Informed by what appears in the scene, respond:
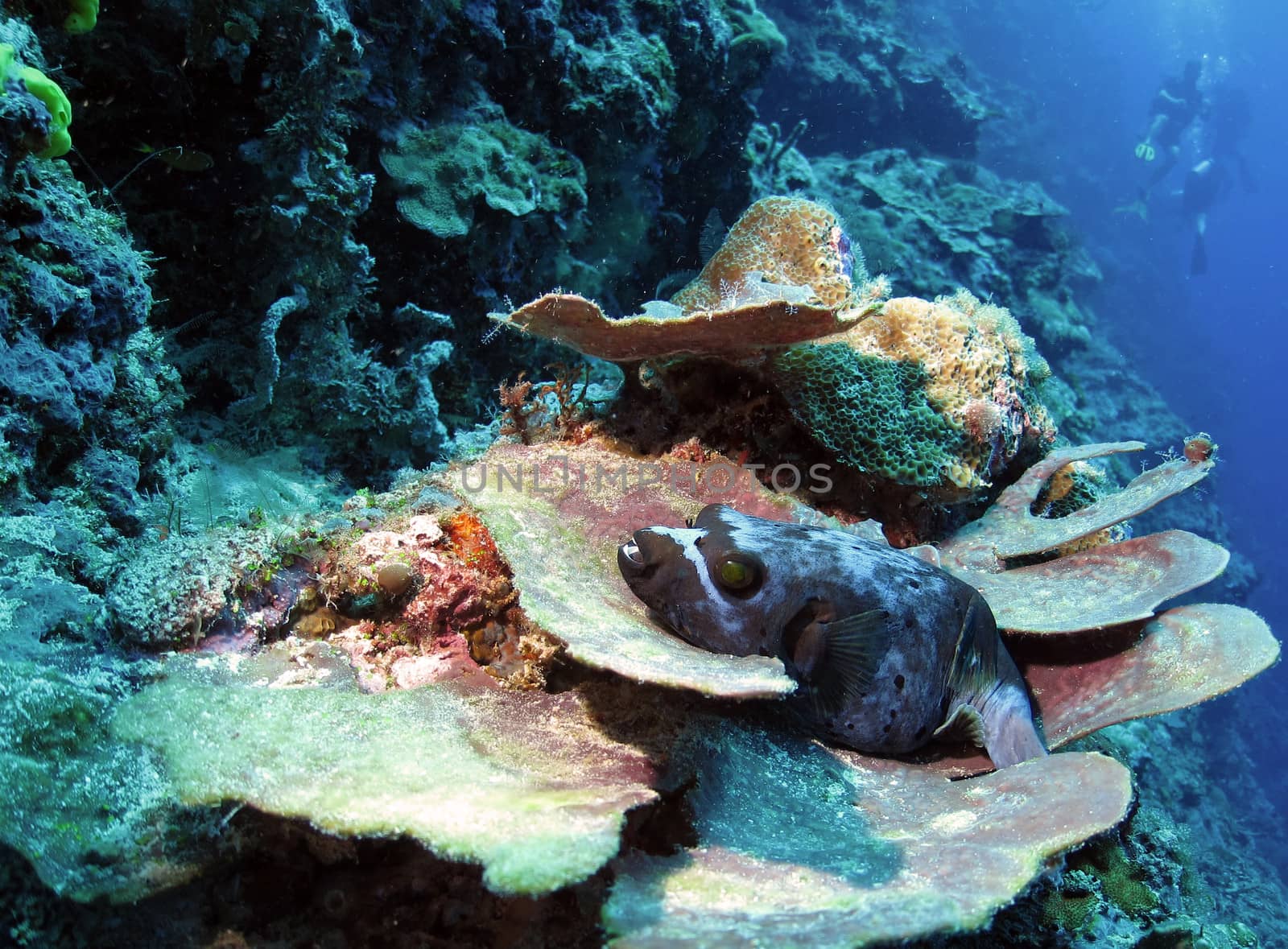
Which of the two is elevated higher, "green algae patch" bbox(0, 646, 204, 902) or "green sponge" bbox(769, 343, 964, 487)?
"green sponge" bbox(769, 343, 964, 487)

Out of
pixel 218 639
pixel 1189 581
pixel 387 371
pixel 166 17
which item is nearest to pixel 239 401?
pixel 387 371

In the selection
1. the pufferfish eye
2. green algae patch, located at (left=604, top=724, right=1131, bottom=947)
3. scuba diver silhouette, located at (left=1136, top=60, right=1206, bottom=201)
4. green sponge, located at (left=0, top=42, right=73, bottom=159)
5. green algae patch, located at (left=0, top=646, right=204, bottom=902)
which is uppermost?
scuba diver silhouette, located at (left=1136, top=60, right=1206, bottom=201)

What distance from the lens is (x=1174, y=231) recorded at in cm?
5734

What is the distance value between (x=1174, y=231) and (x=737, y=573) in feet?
251

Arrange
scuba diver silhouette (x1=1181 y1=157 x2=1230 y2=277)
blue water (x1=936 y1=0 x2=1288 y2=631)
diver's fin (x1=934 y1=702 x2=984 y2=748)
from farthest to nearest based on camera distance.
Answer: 1. blue water (x1=936 y1=0 x2=1288 y2=631)
2. scuba diver silhouette (x1=1181 y1=157 x2=1230 y2=277)
3. diver's fin (x1=934 y1=702 x2=984 y2=748)

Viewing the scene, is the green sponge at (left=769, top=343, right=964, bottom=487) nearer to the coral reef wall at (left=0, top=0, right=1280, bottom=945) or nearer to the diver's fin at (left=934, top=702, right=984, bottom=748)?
the diver's fin at (left=934, top=702, right=984, bottom=748)

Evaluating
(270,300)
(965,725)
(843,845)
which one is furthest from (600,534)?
(270,300)

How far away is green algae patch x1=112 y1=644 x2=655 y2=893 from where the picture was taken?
131 centimetres

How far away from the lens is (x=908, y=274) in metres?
15.0

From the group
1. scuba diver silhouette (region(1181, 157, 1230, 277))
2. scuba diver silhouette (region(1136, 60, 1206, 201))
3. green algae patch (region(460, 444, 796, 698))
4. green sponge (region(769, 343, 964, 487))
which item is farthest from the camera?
scuba diver silhouette (region(1181, 157, 1230, 277))

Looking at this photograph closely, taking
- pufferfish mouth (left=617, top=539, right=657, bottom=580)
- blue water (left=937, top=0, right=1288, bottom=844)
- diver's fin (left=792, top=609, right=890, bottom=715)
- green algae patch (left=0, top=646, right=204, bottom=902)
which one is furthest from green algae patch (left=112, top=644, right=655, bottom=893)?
blue water (left=937, top=0, right=1288, bottom=844)

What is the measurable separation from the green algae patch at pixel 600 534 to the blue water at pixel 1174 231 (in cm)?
2587

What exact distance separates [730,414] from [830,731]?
6.19ft

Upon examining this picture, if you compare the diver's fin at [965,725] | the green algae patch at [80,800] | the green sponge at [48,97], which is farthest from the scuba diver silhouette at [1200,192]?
the green algae patch at [80,800]
